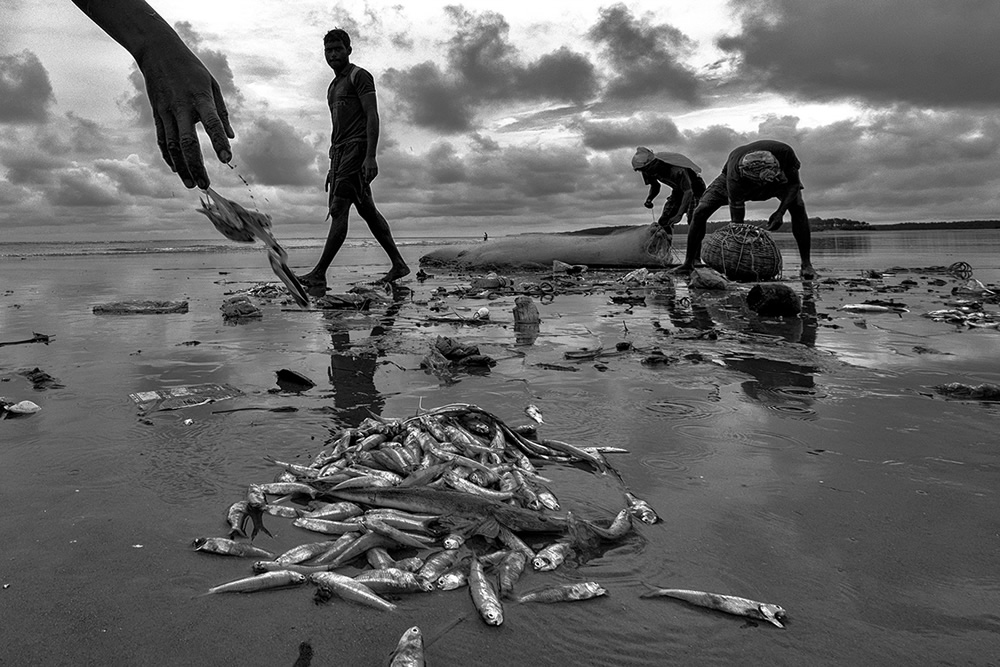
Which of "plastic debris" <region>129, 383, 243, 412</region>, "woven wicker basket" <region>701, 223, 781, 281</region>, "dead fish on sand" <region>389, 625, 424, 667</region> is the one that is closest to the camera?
"dead fish on sand" <region>389, 625, 424, 667</region>

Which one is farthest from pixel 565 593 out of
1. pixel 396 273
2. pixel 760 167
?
pixel 760 167

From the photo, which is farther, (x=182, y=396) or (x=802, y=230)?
(x=802, y=230)

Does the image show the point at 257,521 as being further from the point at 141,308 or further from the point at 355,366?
the point at 141,308

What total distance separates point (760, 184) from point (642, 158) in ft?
14.9

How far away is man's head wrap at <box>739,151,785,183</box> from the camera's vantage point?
13477mm

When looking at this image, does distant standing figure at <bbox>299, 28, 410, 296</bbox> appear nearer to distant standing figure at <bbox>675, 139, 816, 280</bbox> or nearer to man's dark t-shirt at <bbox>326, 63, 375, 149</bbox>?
man's dark t-shirt at <bbox>326, 63, 375, 149</bbox>

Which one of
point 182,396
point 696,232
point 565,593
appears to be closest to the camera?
point 565,593

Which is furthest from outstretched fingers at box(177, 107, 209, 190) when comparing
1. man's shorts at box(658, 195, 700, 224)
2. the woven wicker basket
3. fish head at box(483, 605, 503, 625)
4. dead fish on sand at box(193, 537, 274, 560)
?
man's shorts at box(658, 195, 700, 224)

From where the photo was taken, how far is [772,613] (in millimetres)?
2447

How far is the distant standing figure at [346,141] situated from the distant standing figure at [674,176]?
8148 mm

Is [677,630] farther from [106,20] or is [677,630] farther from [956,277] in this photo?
[956,277]

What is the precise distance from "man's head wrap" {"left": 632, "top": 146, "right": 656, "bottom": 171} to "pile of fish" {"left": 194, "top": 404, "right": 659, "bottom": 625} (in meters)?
14.9

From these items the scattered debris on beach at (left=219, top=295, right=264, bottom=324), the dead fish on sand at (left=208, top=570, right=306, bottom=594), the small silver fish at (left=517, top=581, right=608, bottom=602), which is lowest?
the small silver fish at (left=517, top=581, right=608, bottom=602)

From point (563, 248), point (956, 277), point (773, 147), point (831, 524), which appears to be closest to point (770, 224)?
point (773, 147)
